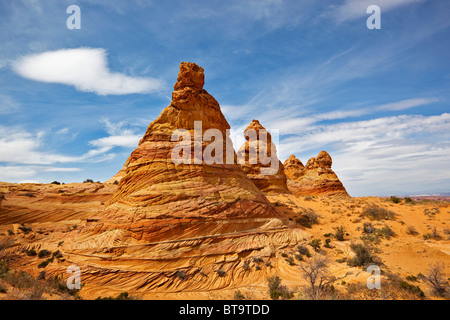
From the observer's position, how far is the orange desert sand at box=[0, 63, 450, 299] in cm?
1216

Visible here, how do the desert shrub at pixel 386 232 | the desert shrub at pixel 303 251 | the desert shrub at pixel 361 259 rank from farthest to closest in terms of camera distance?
the desert shrub at pixel 386 232 < the desert shrub at pixel 303 251 < the desert shrub at pixel 361 259


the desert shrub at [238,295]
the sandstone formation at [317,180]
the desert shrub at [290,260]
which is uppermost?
the sandstone formation at [317,180]

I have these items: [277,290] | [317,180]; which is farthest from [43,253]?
[317,180]

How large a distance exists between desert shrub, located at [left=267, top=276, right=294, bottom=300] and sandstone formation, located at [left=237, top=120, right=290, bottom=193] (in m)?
24.8

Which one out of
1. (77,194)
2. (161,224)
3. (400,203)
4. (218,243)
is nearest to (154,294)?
(161,224)

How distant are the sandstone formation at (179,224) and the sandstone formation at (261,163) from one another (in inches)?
741

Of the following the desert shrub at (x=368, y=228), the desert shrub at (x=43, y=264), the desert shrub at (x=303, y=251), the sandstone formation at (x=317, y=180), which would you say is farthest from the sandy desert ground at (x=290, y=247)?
the sandstone formation at (x=317, y=180)

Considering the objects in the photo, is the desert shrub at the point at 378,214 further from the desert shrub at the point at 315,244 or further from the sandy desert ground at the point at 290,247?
the desert shrub at the point at 315,244

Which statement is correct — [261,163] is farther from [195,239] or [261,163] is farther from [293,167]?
[195,239]

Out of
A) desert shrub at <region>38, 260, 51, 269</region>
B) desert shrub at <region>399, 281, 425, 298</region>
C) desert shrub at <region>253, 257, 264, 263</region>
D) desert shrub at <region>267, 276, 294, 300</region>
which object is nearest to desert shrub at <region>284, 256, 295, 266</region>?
desert shrub at <region>253, 257, 264, 263</region>

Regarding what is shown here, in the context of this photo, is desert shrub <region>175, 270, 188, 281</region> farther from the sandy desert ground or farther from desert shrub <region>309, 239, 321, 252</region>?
desert shrub <region>309, 239, 321, 252</region>

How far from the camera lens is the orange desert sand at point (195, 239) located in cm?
1216
